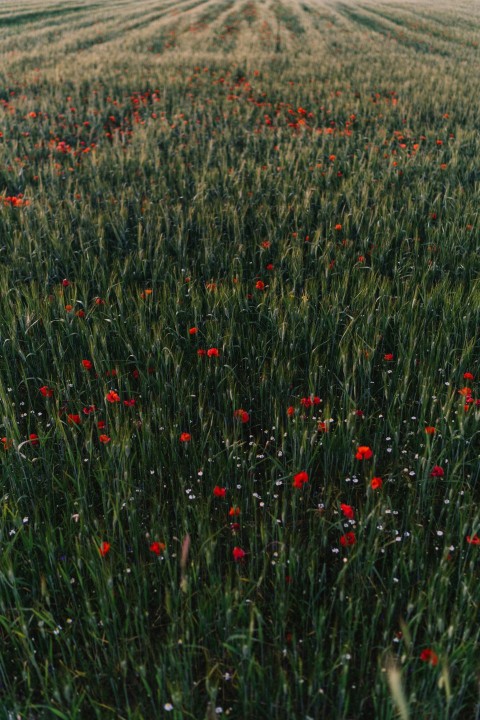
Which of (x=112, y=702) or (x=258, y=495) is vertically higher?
(x=258, y=495)

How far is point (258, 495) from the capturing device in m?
2.01

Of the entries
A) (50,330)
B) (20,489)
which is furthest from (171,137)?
(20,489)

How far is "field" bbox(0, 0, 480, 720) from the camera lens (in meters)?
1.46

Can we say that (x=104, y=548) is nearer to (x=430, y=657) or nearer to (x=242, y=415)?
(x=242, y=415)

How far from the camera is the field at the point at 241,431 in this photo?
1459 millimetres

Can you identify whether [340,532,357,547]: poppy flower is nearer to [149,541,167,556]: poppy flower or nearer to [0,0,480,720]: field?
[0,0,480,720]: field

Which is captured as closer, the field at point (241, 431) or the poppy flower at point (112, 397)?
the field at point (241, 431)

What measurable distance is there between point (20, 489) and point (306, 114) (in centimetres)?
717

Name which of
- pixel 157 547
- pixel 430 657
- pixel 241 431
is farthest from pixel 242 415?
pixel 430 657

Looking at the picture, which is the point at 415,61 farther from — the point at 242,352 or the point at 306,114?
the point at 242,352

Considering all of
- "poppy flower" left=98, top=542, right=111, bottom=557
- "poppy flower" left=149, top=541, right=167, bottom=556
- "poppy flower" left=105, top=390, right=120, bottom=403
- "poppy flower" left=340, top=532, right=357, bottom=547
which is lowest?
"poppy flower" left=340, top=532, right=357, bottom=547

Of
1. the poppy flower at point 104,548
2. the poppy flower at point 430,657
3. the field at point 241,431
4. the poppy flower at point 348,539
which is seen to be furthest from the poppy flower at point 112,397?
the poppy flower at point 430,657

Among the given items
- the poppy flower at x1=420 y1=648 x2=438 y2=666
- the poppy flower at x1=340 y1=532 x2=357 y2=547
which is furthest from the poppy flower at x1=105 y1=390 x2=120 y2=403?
the poppy flower at x1=420 y1=648 x2=438 y2=666

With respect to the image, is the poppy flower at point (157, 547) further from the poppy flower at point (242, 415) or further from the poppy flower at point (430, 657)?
the poppy flower at point (430, 657)
